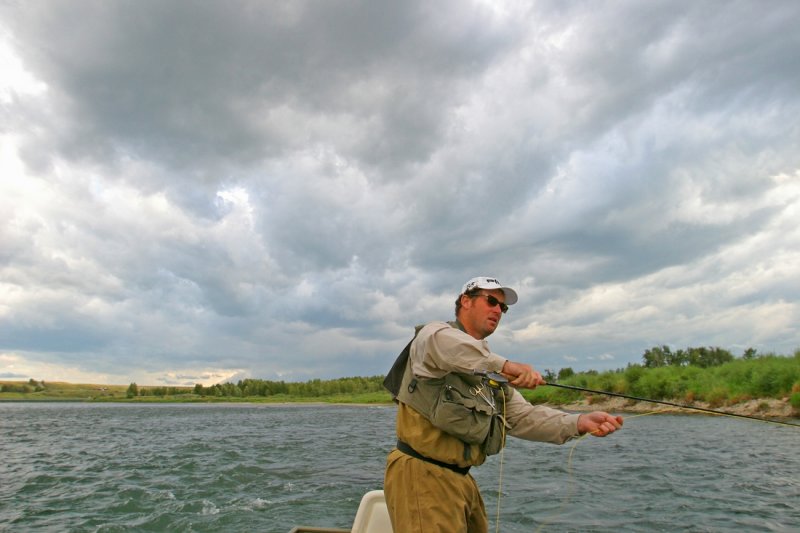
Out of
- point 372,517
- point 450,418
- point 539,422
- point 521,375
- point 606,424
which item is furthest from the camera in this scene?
point 372,517

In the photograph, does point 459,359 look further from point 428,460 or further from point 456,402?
point 428,460

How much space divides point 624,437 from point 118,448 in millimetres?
22843

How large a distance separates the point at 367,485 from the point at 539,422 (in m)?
10.6

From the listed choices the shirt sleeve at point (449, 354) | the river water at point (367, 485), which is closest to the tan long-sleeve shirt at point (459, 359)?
the shirt sleeve at point (449, 354)

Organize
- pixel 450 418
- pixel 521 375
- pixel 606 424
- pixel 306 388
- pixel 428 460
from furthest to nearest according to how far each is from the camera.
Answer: pixel 306 388, pixel 606 424, pixel 428 460, pixel 450 418, pixel 521 375

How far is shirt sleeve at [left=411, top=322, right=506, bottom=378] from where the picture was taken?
318 cm

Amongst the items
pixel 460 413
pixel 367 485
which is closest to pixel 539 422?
pixel 460 413

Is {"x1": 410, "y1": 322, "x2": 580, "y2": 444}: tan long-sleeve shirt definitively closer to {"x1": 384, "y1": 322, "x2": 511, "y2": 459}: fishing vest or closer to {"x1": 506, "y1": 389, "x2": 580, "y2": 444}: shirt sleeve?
{"x1": 506, "y1": 389, "x2": 580, "y2": 444}: shirt sleeve

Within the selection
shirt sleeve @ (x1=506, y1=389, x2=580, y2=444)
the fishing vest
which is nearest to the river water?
shirt sleeve @ (x1=506, y1=389, x2=580, y2=444)

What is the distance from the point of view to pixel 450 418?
3420 mm

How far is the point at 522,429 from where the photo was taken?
4141mm

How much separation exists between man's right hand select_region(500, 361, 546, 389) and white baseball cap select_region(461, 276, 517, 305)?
0.73 m

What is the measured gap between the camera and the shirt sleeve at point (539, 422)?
3973 mm

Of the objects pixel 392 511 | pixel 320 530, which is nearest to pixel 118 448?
pixel 320 530
